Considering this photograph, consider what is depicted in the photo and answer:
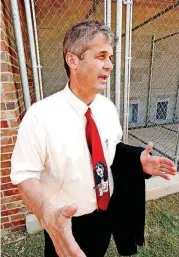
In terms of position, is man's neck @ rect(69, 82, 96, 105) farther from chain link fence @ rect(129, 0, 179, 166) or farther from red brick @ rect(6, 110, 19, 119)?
chain link fence @ rect(129, 0, 179, 166)

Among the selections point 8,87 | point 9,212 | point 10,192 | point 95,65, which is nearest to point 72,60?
point 95,65

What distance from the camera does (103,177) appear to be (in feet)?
4.78

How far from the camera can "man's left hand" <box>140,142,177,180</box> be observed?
144 centimetres

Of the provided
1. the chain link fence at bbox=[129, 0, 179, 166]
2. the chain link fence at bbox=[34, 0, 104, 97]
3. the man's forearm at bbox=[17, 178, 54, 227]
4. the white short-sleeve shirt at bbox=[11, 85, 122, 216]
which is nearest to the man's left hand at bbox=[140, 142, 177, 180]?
the white short-sleeve shirt at bbox=[11, 85, 122, 216]

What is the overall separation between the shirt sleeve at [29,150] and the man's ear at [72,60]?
0.50 meters

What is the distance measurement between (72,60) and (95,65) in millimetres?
186

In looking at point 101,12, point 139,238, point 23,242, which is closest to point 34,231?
point 23,242

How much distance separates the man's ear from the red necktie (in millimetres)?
355

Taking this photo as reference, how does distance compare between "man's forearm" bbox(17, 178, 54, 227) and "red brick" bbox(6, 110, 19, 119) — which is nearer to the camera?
"man's forearm" bbox(17, 178, 54, 227)

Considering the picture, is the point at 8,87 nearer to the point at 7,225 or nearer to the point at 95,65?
the point at 95,65

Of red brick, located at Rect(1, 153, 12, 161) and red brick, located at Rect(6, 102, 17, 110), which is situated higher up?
red brick, located at Rect(6, 102, 17, 110)

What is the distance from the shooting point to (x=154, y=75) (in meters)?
6.02

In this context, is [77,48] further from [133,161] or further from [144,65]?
[144,65]

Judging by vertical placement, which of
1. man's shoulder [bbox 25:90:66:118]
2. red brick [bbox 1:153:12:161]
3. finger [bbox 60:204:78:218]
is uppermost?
man's shoulder [bbox 25:90:66:118]
